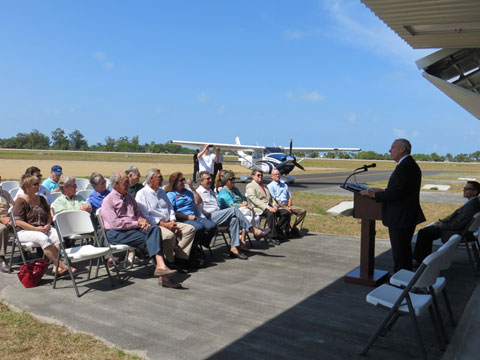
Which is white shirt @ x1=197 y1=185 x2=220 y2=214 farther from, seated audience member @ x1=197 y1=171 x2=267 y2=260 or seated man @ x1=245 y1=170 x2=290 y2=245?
seated man @ x1=245 y1=170 x2=290 y2=245

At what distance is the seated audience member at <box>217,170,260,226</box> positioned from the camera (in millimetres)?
7184

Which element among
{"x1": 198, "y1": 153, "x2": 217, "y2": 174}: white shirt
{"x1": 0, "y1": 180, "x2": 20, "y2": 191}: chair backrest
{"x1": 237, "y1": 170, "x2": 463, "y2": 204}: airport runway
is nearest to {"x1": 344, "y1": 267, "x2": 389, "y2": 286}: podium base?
{"x1": 198, "y1": 153, "x2": 217, "y2": 174}: white shirt

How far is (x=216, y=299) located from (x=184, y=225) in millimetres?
1491

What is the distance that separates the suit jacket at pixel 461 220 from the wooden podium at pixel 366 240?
1.38 m

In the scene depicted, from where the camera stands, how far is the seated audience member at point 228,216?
6469mm

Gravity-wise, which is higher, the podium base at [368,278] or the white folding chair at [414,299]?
the white folding chair at [414,299]

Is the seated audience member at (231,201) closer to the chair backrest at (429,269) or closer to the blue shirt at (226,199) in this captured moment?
the blue shirt at (226,199)

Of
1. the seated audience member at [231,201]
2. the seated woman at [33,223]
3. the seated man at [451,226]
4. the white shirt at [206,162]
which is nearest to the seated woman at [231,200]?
the seated audience member at [231,201]

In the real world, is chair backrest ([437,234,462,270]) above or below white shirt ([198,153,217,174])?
below

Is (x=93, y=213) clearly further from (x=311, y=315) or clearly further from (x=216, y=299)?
(x=311, y=315)

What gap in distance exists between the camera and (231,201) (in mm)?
7242

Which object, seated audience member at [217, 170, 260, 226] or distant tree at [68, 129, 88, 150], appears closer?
seated audience member at [217, 170, 260, 226]

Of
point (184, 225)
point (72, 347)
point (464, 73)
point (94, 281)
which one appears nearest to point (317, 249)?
point (184, 225)

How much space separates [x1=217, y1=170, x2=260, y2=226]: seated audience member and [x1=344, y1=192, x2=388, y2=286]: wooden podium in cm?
229
